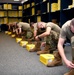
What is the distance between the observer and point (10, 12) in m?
11.9

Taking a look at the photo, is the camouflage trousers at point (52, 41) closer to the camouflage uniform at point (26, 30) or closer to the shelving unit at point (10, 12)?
the camouflage uniform at point (26, 30)

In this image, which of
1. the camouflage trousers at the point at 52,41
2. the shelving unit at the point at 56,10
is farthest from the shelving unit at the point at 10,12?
the camouflage trousers at the point at 52,41

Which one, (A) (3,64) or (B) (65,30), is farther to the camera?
(A) (3,64)

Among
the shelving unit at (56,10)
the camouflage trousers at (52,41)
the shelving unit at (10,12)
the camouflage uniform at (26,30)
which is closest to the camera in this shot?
the camouflage trousers at (52,41)

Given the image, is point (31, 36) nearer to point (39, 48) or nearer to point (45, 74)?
point (39, 48)

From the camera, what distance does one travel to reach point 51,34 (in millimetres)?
3836

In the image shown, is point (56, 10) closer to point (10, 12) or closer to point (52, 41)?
point (52, 41)

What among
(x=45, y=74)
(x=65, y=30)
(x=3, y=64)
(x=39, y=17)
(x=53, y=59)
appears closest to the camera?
(x=65, y=30)

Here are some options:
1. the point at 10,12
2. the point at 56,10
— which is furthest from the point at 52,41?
the point at 10,12

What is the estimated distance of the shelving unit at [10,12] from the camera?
11.7 meters

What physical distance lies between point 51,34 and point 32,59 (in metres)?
0.64

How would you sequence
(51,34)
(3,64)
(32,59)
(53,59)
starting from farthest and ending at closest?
1. (51,34)
2. (32,59)
3. (3,64)
4. (53,59)

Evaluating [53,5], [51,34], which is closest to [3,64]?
[51,34]

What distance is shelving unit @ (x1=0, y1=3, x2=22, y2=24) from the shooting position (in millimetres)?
11734
